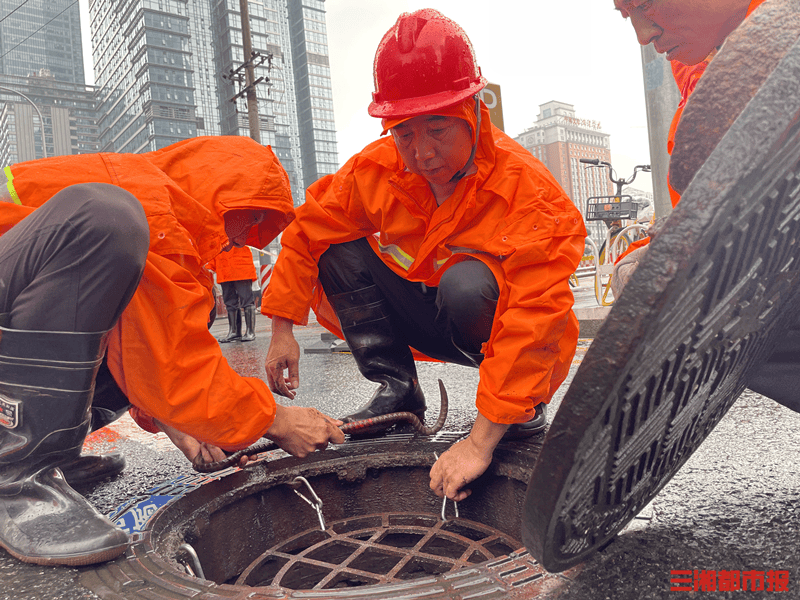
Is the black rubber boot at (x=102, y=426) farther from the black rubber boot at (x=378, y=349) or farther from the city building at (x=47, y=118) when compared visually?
the city building at (x=47, y=118)

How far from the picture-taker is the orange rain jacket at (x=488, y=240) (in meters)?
1.39

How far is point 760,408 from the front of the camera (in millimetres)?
2043

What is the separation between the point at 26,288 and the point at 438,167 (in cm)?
108

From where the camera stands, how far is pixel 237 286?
Answer: 7.39 m

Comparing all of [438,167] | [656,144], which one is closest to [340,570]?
[438,167]

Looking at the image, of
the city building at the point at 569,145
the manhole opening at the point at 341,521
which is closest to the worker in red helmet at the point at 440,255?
the manhole opening at the point at 341,521

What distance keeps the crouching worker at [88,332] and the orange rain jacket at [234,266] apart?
597cm

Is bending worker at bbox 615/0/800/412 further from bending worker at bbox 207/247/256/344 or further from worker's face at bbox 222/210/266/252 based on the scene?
bending worker at bbox 207/247/256/344

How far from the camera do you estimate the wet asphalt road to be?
99 cm

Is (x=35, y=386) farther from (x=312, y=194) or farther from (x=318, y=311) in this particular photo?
(x=318, y=311)

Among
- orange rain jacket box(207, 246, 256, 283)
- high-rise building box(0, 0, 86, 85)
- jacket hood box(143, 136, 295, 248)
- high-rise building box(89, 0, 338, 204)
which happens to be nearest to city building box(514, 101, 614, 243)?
high-rise building box(89, 0, 338, 204)

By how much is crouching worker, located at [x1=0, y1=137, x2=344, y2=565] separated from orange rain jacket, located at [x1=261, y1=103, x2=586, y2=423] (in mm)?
540

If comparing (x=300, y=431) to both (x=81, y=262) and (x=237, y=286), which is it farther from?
(x=237, y=286)

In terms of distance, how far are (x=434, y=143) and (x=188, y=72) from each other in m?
73.8
